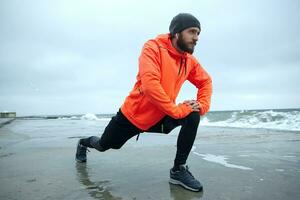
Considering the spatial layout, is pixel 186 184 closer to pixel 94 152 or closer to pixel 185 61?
pixel 185 61

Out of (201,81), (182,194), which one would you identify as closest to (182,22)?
(201,81)

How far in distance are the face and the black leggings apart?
70cm

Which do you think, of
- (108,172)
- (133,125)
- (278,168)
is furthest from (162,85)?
(278,168)

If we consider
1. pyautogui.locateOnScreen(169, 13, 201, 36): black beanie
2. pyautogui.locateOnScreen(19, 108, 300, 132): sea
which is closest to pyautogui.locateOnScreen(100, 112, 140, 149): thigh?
pyautogui.locateOnScreen(169, 13, 201, 36): black beanie

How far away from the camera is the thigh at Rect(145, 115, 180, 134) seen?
10.1 ft

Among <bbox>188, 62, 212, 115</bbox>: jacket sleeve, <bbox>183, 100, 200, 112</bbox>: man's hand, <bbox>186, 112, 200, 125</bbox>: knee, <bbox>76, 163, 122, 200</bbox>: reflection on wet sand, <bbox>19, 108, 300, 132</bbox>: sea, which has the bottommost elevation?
<bbox>19, 108, 300, 132</bbox>: sea

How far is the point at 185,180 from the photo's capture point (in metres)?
2.69

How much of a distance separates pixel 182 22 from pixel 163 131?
119 centimetres

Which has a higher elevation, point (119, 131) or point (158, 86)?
point (158, 86)

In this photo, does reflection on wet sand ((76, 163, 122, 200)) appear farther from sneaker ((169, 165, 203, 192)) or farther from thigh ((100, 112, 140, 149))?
sneaker ((169, 165, 203, 192))

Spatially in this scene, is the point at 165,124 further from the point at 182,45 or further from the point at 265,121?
the point at 265,121

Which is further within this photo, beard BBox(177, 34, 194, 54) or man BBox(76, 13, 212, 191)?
beard BBox(177, 34, 194, 54)

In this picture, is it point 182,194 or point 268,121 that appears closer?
point 182,194

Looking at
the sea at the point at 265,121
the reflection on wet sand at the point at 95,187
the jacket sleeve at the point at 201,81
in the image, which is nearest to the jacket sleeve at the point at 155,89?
the jacket sleeve at the point at 201,81
